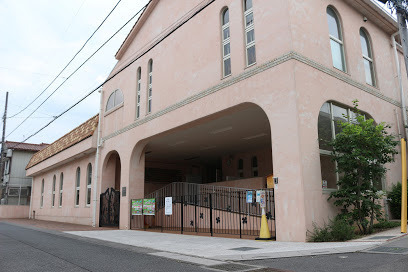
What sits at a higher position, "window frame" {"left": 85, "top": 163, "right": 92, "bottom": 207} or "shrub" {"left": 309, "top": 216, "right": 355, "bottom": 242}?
"window frame" {"left": 85, "top": 163, "right": 92, "bottom": 207}

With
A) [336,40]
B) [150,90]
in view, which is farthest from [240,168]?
[336,40]

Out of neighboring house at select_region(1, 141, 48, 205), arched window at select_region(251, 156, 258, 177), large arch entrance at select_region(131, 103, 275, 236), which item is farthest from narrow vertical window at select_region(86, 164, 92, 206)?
neighboring house at select_region(1, 141, 48, 205)

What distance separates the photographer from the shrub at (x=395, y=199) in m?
13.3

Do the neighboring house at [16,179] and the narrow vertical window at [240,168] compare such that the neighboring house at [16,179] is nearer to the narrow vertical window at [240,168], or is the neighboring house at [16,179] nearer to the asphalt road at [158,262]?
the narrow vertical window at [240,168]

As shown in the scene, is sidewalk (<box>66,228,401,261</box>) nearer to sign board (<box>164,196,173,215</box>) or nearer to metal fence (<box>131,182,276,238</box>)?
metal fence (<box>131,182,276,238</box>)

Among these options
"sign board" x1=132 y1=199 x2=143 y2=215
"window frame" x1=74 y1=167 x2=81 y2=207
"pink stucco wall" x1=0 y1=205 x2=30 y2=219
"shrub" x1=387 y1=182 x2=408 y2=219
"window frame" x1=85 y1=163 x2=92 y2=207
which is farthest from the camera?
"pink stucco wall" x1=0 y1=205 x2=30 y2=219

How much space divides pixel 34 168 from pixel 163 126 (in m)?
22.8

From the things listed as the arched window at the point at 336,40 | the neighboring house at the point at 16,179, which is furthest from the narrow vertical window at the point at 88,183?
the neighboring house at the point at 16,179

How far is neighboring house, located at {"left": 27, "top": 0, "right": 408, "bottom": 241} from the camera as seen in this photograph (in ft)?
33.8

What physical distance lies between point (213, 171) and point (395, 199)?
17.2 meters

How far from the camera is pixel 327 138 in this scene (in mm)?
11406

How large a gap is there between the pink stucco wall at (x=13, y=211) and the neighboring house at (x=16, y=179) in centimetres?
257

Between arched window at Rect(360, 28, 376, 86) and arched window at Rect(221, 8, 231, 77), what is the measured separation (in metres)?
5.93

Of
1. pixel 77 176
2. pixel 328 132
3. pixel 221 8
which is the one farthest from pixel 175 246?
pixel 77 176
